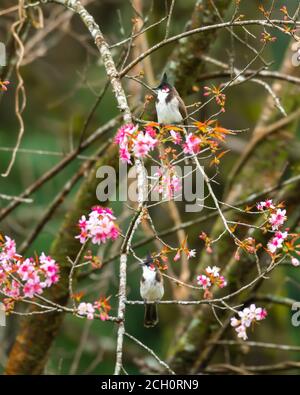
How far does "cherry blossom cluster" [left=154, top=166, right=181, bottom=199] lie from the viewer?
2.60 m

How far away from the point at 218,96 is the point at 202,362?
2.52 meters

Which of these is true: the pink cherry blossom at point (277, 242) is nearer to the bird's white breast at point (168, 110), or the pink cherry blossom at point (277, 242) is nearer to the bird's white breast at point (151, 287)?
the bird's white breast at point (168, 110)

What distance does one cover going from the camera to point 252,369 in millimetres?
4641

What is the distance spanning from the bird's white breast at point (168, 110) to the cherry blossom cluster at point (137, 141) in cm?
112

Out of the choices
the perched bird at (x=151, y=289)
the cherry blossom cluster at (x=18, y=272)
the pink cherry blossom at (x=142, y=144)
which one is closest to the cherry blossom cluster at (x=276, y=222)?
the pink cherry blossom at (x=142, y=144)

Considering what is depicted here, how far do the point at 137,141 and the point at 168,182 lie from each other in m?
0.25

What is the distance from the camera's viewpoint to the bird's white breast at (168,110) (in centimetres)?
363

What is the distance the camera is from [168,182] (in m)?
2.62

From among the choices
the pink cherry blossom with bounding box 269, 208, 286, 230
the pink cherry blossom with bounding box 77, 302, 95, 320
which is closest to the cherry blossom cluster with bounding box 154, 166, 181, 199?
the pink cherry blossom with bounding box 269, 208, 286, 230

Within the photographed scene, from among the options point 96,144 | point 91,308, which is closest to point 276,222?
point 91,308

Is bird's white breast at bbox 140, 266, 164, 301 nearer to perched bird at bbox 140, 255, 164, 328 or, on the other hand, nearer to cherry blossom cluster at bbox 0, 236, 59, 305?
perched bird at bbox 140, 255, 164, 328

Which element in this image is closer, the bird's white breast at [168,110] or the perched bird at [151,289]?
the bird's white breast at [168,110]
